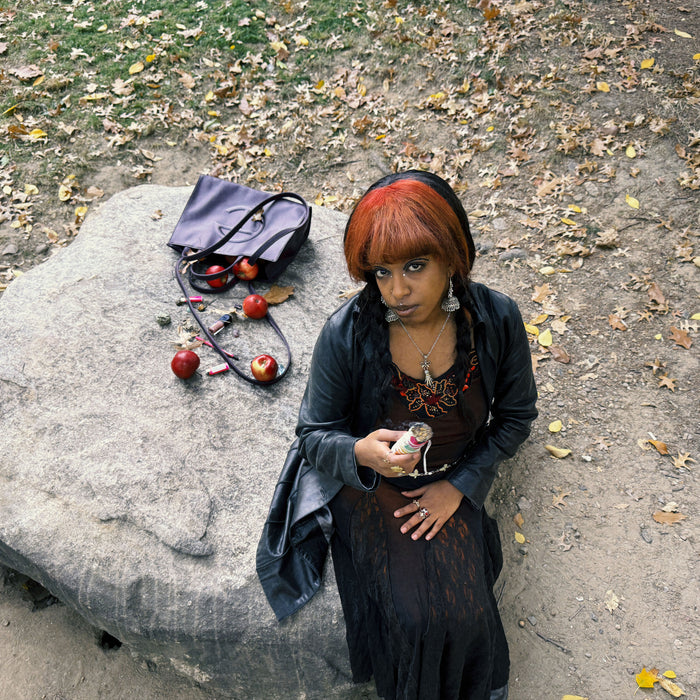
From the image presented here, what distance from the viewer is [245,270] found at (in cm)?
438

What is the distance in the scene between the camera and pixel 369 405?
2760 mm

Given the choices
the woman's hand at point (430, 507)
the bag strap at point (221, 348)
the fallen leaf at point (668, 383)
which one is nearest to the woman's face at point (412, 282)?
the woman's hand at point (430, 507)

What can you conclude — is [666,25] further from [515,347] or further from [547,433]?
[515,347]

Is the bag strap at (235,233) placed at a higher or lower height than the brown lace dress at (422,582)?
higher

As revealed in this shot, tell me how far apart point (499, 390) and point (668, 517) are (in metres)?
1.68

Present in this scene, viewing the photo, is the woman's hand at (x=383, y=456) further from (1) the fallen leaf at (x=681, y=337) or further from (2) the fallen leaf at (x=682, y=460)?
(1) the fallen leaf at (x=681, y=337)

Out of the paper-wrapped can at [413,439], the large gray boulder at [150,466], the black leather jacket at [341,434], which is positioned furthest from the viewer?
the large gray boulder at [150,466]

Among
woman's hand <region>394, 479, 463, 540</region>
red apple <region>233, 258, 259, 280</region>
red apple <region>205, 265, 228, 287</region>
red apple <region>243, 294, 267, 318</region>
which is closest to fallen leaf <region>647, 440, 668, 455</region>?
woman's hand <region>394, 479, 463, 540</region>

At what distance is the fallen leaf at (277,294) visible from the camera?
14.3ft

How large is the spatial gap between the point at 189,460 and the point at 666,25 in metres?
6.73

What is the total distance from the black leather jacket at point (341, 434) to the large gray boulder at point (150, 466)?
0.16m

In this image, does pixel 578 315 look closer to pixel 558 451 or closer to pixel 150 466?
pixel 558 451

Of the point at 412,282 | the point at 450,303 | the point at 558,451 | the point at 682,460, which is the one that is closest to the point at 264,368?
the point at 450,303

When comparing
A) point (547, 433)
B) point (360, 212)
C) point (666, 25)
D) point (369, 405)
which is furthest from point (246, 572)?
point (666, 25)
